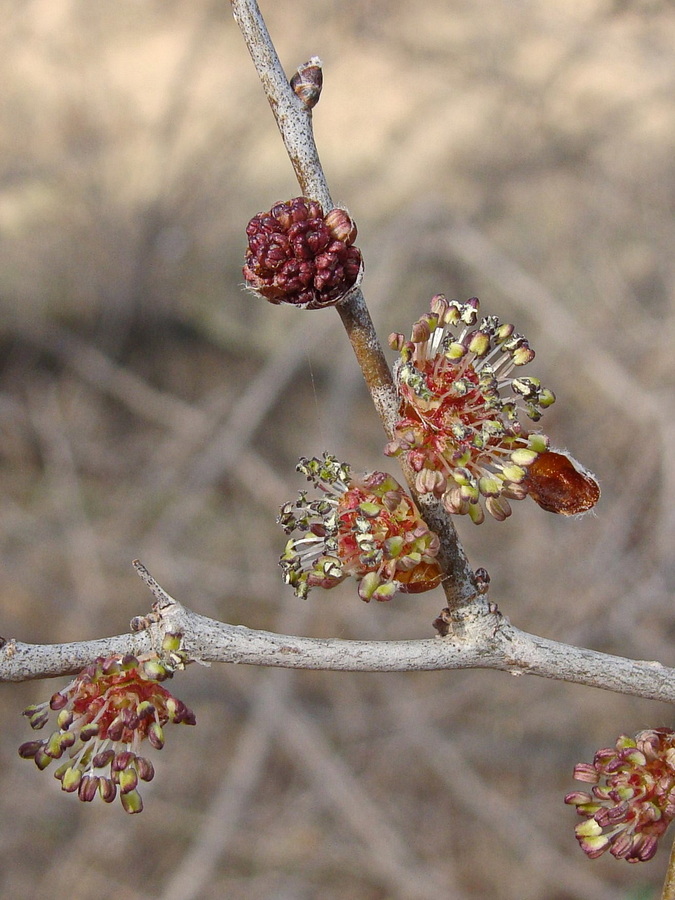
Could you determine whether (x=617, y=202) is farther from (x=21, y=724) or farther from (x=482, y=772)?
(x=21, y=724)

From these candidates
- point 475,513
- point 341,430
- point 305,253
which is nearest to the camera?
point 305,253

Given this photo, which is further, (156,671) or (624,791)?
(624,791)

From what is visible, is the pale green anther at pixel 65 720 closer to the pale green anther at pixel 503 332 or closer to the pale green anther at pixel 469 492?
the pale green anther at pixel 469 492

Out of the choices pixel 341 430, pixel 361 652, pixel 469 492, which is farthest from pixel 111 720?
pixel 341 430

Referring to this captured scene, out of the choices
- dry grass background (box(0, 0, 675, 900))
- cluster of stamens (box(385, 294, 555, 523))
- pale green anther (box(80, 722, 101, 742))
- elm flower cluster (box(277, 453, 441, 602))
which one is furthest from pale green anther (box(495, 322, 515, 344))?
dry grass background (box(0, 0, 675, 900))

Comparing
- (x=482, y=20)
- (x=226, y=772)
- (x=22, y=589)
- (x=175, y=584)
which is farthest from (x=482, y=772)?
(x=482, y=20)

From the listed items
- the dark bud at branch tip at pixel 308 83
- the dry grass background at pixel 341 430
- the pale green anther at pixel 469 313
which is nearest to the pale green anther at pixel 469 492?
the pale green anther at pixel 469 313

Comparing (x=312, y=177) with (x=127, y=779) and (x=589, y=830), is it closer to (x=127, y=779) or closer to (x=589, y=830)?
(x=127, y=779)
